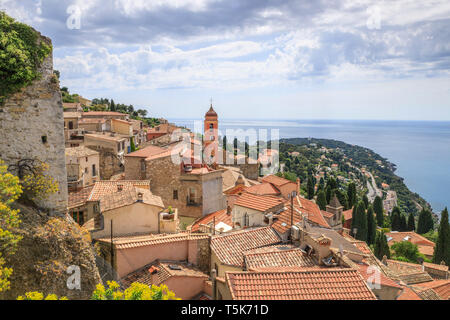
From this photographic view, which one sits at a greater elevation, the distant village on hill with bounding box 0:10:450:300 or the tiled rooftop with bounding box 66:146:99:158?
the tiled rooftop with bounding box 66:146:99:158

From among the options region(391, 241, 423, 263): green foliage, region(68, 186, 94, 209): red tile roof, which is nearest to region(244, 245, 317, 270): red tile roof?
region(68, 186, 94, 209): red tile roof

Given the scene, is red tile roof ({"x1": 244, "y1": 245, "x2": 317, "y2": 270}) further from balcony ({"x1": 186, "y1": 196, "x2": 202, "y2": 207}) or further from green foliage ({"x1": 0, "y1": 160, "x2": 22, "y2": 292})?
balcony ({"x1": 186, "y1": 196, "x2": 202, "y2": 207})

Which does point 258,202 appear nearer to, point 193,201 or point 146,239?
point 193,201

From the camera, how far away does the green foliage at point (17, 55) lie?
9.05 meters

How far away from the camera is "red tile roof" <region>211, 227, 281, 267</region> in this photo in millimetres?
13852

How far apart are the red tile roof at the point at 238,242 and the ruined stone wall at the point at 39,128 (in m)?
6.50

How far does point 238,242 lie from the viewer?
1515cm

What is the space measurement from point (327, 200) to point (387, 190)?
2525 inches

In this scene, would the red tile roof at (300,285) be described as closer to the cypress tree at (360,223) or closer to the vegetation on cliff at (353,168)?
the cypress tree at (360,223)

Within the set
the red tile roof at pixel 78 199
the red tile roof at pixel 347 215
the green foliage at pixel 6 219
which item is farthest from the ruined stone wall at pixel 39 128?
the red tile roof at pixel 347 215

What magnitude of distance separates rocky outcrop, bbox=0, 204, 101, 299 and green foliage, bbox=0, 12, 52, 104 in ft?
11.5
